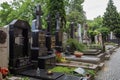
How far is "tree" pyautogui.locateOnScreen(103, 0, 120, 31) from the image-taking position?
1686 inches

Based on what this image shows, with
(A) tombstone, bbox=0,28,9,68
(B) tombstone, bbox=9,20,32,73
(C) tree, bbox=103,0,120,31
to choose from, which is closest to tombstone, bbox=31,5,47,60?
(B) tombstone, bbox=9,20,32,73

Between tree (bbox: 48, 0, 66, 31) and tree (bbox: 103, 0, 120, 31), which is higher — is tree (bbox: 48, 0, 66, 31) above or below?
below

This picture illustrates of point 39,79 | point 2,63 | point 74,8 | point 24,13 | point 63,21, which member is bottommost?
point 39,79

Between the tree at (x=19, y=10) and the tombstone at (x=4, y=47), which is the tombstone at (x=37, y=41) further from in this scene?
the tree at (x=19, y=10)

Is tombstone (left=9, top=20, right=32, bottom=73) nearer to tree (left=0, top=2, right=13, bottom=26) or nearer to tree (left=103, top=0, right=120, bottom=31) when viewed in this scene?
tree (left=0, top=2, right=13, bottom=26)

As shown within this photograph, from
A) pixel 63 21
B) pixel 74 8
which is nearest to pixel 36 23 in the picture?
pixel 63 21

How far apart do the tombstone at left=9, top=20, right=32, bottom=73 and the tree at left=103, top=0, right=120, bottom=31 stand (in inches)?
1462

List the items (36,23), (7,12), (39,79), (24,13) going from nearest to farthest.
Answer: (39,79) < (36,23) < (24,13) < (7,12)

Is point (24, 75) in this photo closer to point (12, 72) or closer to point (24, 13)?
point (12, 72)

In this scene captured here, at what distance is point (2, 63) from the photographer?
6.82m

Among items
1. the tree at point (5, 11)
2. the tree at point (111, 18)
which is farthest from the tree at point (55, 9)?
the tree at point (111, 18)

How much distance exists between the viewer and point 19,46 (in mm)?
7746

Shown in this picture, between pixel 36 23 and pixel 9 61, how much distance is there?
294 cm

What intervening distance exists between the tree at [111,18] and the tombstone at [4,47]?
38385 mm
